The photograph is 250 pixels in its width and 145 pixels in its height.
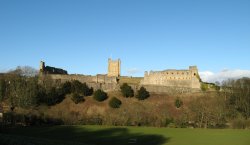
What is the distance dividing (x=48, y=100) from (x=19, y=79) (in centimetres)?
509

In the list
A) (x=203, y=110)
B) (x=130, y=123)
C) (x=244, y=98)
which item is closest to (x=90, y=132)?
(x=130, y=123)

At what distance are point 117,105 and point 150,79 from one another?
61.9 ft

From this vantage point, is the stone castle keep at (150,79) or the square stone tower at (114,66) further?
the square stone tower at (114,66)

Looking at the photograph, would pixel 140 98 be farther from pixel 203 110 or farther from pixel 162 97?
pixel 203 110

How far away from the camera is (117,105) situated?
56781mm

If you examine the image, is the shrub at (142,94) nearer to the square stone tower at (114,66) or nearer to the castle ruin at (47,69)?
the castle ruin at (47,69)

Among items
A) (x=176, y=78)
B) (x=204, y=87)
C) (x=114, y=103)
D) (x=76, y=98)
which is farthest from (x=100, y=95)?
(x=204, y=87)

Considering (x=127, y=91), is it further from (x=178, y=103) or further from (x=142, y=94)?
(x=178, y=103)

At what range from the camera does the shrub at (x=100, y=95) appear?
58.6 metres

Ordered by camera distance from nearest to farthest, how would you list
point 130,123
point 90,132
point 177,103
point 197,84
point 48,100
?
point 90,132, point 130,123, point 48,100, point 177,103, point 197,84

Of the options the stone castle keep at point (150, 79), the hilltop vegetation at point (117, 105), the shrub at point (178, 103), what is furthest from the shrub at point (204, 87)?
the shrub at point (178, 103)

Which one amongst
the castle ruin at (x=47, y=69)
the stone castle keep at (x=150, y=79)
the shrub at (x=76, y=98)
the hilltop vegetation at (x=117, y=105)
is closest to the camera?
the hilltop vegetation at (x=117, y=105)

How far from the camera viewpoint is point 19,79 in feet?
175

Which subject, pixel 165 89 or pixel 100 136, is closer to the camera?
pixel 100 136
